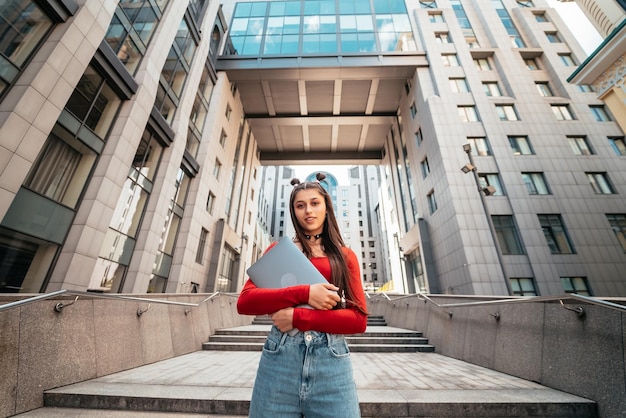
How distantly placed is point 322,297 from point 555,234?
20.7 meters

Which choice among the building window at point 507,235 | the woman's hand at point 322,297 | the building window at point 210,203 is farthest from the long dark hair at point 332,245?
the building window at point 210,203

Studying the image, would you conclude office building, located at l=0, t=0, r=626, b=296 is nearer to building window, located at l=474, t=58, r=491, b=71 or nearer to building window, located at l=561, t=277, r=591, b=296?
building window, located at l=561, t=277, r=591, b=296

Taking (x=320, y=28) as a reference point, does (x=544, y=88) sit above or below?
below

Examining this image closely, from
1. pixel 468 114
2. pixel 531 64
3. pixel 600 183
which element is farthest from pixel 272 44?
pixel 600 183

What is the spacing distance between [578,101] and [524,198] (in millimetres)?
10261

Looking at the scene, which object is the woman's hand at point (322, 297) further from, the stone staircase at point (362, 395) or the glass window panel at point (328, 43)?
the glass window panel at point (328, 43)

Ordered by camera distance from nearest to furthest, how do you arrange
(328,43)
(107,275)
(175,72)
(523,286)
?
1. (107,275)
2. (523,286)
3. (175,72)
4. (328,43)

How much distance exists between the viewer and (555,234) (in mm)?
15828

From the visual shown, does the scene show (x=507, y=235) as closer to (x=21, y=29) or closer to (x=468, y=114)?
(x=468, y=114)

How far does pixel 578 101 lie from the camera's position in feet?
63.6

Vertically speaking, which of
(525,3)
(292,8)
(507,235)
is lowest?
(507,235)

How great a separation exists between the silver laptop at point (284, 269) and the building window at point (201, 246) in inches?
699

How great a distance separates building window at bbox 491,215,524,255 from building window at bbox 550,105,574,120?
Result: 9873 mm

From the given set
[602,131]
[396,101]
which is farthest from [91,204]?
[602,131]
